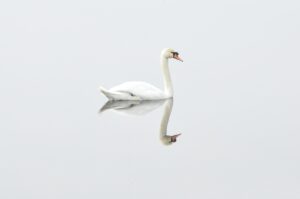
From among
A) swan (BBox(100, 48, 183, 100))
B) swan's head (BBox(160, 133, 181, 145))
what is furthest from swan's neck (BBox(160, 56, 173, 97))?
swan's head (BBox(160, 133, 181, 145))

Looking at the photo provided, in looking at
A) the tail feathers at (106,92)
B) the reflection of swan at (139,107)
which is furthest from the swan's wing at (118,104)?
the tail feathers at (106,92)

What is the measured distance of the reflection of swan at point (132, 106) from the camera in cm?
1959

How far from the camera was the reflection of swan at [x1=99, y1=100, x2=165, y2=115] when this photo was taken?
771 inches

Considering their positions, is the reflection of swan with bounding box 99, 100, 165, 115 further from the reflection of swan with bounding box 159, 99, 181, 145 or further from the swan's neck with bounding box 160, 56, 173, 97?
the swan's neck with bounding box 160, 56, 173, 97

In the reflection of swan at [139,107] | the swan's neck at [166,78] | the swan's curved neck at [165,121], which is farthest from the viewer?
the swan's neck at [166,78]

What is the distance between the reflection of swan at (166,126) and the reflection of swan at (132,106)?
0.51ft

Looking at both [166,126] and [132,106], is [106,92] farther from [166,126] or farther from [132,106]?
[166,126]

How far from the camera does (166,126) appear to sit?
1858 centimetres

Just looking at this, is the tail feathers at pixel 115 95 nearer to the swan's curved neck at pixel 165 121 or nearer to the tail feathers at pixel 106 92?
the tail feathers at pixel 106 92

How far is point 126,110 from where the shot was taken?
774 inches

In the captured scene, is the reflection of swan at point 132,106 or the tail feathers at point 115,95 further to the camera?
the tail feathers at point 115,95

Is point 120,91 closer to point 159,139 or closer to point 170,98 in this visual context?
point 170,98

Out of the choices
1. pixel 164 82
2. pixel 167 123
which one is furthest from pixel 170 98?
pixel 167 123

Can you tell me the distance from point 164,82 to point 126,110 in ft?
5.02
